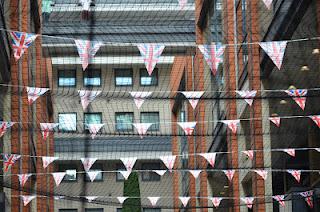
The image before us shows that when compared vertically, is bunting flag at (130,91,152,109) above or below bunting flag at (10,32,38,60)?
below

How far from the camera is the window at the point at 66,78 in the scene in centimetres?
5533

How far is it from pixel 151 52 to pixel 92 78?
36.1m

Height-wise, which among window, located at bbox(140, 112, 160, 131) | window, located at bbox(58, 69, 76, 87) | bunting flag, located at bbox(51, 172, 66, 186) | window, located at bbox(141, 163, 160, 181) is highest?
window, located at bbox(58, 69, 76, 87)

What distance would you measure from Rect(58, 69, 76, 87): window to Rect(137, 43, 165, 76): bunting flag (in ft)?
115

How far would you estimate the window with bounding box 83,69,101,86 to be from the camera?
183ft

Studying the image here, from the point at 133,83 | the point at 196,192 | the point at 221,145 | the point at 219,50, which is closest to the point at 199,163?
the point at 196,192

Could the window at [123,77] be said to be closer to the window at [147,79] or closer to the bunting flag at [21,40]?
the window at [147,79]

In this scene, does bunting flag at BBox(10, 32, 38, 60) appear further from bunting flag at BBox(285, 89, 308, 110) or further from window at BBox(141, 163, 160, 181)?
window at BBox(141, 163, 160, 181)

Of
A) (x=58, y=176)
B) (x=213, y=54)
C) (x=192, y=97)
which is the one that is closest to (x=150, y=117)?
(x=58, y=176)

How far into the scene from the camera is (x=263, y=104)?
25.9 meters

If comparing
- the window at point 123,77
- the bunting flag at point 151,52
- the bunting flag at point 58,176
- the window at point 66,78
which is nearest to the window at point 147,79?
the window at point 123,77

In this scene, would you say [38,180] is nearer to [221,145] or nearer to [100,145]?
[221,145]

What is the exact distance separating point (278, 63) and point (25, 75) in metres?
9.33

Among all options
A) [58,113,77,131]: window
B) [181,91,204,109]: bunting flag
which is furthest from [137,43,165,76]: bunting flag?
[58,113,77,131]: window
